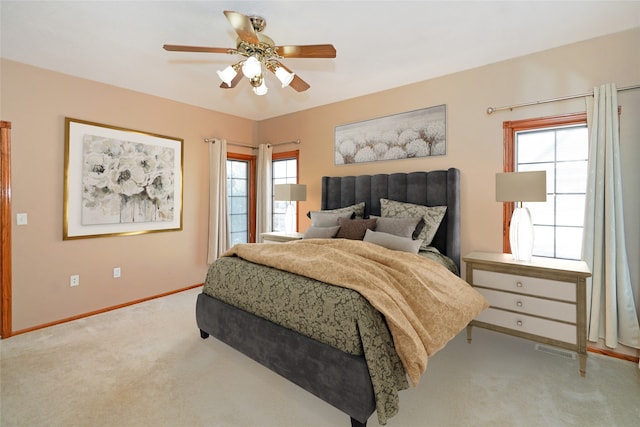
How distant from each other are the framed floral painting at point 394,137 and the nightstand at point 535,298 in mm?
1430

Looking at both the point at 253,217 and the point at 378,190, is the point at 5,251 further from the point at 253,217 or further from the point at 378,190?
the point at 378,190

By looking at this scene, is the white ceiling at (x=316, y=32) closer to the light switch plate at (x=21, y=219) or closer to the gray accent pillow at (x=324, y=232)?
the light switch plate at (x=21, y=219)

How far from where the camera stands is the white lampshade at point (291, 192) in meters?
4.26

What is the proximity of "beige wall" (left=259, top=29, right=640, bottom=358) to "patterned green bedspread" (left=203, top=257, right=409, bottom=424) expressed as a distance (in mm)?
2035

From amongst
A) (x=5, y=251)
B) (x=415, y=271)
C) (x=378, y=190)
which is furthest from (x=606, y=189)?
(x=5, y=251)

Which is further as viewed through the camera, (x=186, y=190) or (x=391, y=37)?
(x=186, y=190)

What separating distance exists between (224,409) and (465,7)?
317 cm

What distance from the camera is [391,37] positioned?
8.69ft

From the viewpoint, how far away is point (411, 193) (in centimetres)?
349

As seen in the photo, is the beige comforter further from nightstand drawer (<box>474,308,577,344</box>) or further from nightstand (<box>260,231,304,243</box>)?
nightstand (<box>260,231,304,243</box>)

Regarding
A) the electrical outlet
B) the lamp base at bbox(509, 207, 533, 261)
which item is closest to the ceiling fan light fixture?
the lamp base at bbox(509, 207, 533, 261)

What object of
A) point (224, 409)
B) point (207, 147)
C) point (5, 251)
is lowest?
point (224, 409)

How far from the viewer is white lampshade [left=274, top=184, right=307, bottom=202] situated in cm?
426

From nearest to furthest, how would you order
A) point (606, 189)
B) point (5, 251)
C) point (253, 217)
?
point (606, 189), point (5, 251), point (253, 217)
